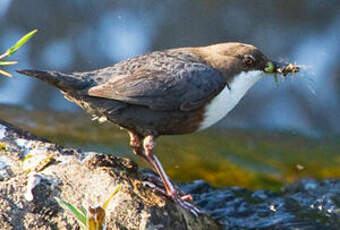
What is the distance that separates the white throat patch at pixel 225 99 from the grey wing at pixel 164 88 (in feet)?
0.16

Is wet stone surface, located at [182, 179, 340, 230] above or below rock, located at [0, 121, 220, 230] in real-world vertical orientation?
above

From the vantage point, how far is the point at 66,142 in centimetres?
586

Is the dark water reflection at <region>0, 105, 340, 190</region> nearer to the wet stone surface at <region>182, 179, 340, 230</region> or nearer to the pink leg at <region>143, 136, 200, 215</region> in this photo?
the wet stone surface at <region>182, 179, 340, 230</region>

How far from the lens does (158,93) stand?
3703 mm

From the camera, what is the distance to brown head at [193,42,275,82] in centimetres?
389

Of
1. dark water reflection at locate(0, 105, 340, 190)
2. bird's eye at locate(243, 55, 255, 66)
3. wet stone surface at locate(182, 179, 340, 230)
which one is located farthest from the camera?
dark water reflection at locate(0, 105, 340, 190)

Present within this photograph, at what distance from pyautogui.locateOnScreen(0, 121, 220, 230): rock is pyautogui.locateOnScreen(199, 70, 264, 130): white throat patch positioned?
548 millimetres

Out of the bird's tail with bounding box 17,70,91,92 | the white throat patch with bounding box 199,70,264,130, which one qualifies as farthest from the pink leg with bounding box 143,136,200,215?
the bird's tail with bounding box 17,70,91,92

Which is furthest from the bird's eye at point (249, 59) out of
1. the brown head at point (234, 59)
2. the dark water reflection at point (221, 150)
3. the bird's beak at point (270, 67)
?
the dark water reflection at point (221, 150)

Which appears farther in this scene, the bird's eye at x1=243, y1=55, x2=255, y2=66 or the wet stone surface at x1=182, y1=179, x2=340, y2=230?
the wet stone surface at x1=182, y1=179, x2=340, y2=230

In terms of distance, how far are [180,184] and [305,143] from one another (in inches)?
68.5

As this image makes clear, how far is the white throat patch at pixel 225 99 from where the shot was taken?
12.5 ft

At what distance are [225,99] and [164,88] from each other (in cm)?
37

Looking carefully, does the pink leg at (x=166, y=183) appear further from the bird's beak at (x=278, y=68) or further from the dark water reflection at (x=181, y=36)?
the dark water reflection at (x=181, y=36)
